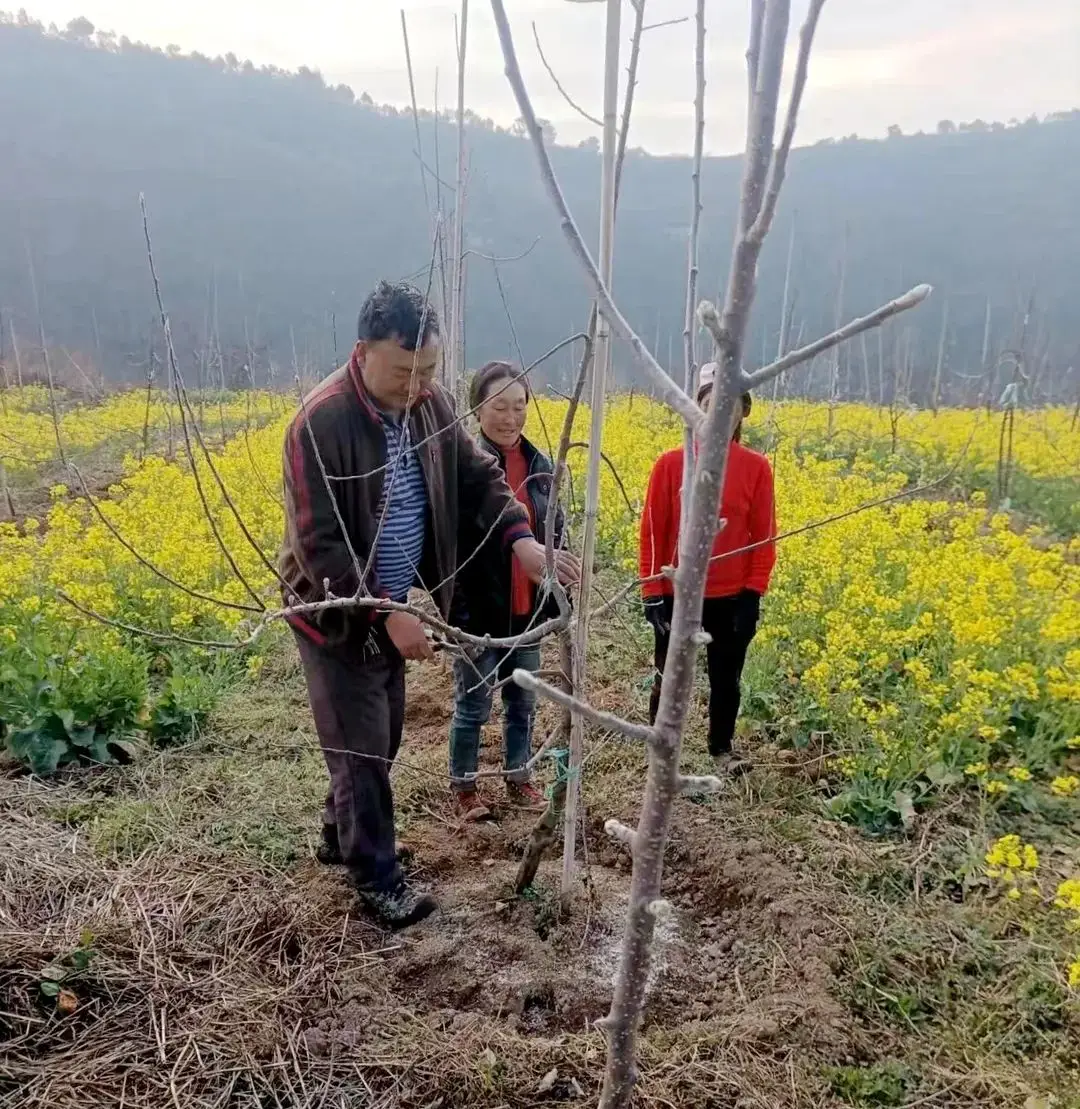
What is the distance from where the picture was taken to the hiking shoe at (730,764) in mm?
3221

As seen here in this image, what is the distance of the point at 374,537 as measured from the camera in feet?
6.81

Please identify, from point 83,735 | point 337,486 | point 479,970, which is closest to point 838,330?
point 337,486

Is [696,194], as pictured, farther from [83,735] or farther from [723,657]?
[83,735]

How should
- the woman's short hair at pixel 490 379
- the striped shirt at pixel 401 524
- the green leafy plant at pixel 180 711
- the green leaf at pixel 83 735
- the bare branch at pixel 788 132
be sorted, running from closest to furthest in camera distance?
the bare branch at pixel 788 132, the striped shirt at pixel 401 524, the woman's short hair at pixel 490 379, the green leaf at pixel 83 735, the green leafy plant at pixel 180 711

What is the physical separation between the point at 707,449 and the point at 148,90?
7246 centimetres

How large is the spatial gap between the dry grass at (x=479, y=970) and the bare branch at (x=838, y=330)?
4.87ft

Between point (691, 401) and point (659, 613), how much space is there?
227 centimetres

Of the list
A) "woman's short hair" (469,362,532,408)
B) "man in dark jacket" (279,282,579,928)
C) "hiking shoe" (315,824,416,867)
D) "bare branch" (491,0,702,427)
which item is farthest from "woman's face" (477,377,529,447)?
"bare branch" (491,0,702,427)

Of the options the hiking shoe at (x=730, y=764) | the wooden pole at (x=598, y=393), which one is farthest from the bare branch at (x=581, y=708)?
the hiking shoe at (x=730, y=764)

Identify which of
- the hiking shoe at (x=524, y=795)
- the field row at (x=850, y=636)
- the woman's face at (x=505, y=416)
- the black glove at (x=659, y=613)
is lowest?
the hiking shoe at (x=524, y=795)

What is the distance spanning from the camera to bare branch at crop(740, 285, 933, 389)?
720 millimetres

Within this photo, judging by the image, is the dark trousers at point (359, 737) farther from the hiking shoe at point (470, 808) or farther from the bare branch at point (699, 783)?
the bare branch at point (699, 783)

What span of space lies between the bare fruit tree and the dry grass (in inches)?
36.9

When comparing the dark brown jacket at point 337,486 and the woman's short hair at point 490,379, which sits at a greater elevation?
the woman's short hair at point 490,379
